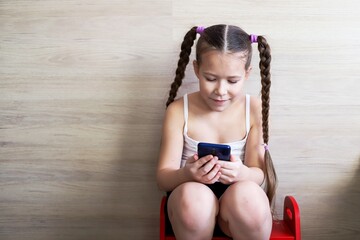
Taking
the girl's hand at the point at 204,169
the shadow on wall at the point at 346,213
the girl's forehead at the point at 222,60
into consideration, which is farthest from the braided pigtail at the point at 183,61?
the shadow on wall at the point at 346,213

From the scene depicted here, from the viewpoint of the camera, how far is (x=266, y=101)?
1.04 m

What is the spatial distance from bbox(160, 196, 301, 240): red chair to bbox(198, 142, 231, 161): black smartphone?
0.67ft

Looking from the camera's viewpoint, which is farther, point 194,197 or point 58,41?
point 58,41

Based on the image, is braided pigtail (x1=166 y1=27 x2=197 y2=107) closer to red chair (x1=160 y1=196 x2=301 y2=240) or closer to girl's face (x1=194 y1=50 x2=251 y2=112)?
girl's face (x1=194 y1=50 x2=251 y2=112)

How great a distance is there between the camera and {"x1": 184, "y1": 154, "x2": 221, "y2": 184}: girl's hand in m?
0.90

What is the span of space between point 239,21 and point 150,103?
0.33m

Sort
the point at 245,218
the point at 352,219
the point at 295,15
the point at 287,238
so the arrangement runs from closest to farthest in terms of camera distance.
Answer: the point at 245,218, the point at 287,238, the point at 295,15, the point at 352,219

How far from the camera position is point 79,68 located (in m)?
1.14

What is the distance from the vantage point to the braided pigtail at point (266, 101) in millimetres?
996

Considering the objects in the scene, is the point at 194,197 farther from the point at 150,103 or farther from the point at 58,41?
the point at 58,41

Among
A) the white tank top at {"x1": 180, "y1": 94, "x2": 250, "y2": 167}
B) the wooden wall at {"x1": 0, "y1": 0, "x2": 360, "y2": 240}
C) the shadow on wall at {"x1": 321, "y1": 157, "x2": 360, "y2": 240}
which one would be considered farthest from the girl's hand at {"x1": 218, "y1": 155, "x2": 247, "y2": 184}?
the shadow on wall at {"x1": 321, "y1": 157, "x2": 360, "y2": 240}

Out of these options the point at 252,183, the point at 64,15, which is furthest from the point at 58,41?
the point at 252,183

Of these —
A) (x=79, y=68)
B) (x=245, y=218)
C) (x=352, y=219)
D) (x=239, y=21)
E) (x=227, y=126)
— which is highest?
(x=239, y=21)

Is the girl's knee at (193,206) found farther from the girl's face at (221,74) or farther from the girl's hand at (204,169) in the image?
the girl's face at (221,74)
